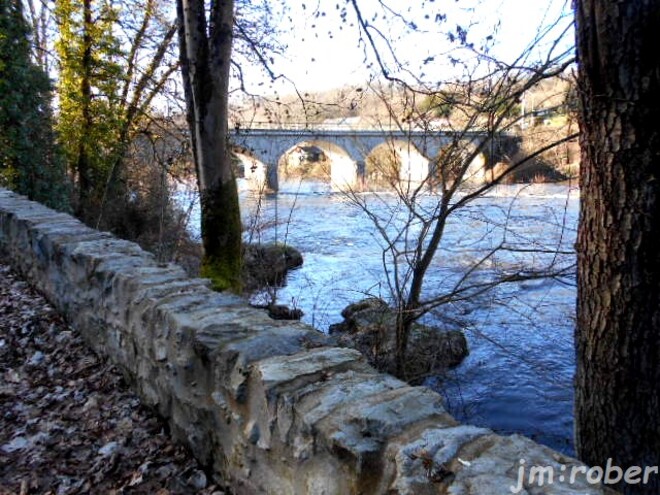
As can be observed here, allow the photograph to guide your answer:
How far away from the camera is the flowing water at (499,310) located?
5.73 m

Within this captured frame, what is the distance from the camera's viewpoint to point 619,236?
85.9 inches

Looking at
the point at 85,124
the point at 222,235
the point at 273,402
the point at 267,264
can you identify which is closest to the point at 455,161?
the point at 222,235

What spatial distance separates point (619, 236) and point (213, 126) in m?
4.30

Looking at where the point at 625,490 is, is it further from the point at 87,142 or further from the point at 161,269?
the point at 87,142

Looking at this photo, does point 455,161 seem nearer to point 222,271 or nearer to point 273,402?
point 222,271

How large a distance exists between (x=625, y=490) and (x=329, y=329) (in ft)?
21.0

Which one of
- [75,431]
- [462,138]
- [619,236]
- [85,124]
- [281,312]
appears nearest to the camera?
[619,236]

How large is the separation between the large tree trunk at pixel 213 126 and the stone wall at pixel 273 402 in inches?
88.4

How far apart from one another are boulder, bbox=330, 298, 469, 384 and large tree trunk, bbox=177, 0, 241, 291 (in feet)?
5.45

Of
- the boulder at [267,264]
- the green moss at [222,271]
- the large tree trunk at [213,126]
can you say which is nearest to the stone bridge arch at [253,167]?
the boulder at [267,264]

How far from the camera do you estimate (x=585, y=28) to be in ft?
6.98

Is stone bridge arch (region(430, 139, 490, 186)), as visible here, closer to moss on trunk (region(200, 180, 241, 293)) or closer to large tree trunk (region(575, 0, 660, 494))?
large tree trunk (region(575, 0, 660, 494))

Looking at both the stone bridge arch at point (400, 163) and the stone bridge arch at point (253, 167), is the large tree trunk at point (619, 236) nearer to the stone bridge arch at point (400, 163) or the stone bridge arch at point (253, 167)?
the stone bridge arch at point (400, 163)

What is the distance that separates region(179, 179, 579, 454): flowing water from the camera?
573 cm
